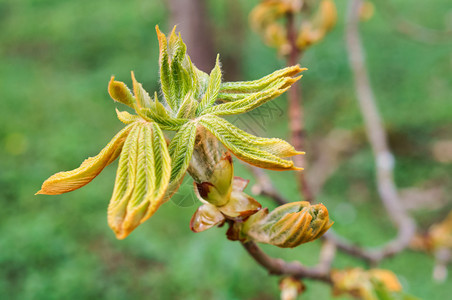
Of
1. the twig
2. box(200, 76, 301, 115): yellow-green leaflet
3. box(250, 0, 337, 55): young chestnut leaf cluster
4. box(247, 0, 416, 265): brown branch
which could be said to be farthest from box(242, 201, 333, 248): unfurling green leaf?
the twig

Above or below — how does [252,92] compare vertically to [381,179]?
above

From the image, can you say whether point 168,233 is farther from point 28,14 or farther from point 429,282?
point 28,14

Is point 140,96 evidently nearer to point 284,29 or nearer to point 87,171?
point 87,171

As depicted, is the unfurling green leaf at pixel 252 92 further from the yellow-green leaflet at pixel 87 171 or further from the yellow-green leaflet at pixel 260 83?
the yellow-green leaflet at pixel 87 171

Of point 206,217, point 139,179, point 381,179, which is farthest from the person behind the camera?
point 381,179

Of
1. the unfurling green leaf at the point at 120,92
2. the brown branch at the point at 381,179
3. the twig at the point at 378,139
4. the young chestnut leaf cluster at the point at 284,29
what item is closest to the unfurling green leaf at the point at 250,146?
the unfurling green leaf at the point at 120,92

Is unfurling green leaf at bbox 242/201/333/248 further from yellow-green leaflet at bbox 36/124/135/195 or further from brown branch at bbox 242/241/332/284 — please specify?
yellow-green leaflet at bbox 36/124/135/195

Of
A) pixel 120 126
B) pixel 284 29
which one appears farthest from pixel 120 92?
pixel 120 126
